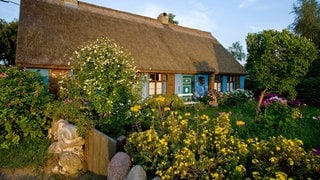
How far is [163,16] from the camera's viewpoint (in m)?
20.2

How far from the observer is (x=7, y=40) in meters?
22.0

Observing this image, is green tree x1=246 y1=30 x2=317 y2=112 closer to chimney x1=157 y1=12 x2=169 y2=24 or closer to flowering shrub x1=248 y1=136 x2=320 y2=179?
chimney x1=157 y1=12 x2=169 y2=24

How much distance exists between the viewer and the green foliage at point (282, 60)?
1205 centimetres

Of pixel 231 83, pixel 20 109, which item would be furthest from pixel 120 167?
pixel 231 83

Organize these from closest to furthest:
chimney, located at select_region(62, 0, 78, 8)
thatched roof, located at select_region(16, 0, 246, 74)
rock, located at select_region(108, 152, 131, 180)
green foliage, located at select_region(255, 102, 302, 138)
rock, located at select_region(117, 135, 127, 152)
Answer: rock, located at select_region(108, 152, 131, 180), rock, located at select_region(117, 135, 127, 152), green foliage, located at select_region(255, 102, 302, 138), thatched roof, located at select_region(16, 0, 246, 74), chimney, located at select_region(62, 0, 78, 8)

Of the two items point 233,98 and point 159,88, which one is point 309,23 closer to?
point 233,98

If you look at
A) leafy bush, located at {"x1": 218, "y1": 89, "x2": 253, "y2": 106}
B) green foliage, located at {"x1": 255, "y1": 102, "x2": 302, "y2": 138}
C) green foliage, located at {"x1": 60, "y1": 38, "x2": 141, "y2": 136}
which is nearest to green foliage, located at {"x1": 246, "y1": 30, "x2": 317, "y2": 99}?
leafy bush, located at {"x1": 218, "y1": 89, "x2": 253, "y2": 106}

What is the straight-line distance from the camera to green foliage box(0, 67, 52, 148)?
6.35 metres

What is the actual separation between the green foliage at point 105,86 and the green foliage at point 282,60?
27.4 ft

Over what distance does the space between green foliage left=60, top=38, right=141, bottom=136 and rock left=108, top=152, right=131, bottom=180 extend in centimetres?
146

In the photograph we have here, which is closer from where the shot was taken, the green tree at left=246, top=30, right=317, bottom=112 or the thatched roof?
the thatched roof

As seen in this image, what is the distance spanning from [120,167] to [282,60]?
1111 cm

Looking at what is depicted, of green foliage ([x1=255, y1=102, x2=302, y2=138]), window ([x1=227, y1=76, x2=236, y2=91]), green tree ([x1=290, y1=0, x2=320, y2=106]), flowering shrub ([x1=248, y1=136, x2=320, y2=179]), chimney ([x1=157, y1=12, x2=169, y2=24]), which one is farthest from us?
green tree ([x1=290, y1=0, x2=320, y2=106])

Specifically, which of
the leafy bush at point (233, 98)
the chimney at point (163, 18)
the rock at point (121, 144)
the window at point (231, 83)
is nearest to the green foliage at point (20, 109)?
the rock at point (121, 144)
